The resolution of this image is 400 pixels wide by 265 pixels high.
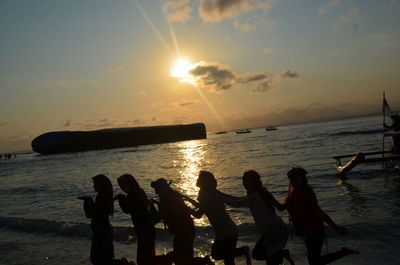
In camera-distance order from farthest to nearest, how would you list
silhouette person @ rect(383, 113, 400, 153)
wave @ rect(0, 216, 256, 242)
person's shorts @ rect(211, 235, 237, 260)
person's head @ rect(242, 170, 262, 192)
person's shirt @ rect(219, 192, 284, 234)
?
silhouette person @ rect(383, 113, 400, 153), wave @ rect(0, 216, 256, 242), person's shorts @ rect(211, 235, 237, 260), person's head @ rect(242, 170, 262, 192), person's shirt @ rect(219, 192, 284, 234)

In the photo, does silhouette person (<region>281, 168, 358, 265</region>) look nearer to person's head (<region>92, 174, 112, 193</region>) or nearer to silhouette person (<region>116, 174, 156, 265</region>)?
silhouette person (<region>116, 174, 156, 265</region>)

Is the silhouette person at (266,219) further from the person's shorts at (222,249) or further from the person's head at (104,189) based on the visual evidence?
the person's head at (104,189)

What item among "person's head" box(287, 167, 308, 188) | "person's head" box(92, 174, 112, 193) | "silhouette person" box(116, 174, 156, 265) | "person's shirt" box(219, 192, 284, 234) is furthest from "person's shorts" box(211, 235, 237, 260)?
"person's head" box(92, 174, 112, 193)

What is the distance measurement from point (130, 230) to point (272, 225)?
7.13 meters

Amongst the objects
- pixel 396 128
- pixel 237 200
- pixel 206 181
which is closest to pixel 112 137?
pixel 396 128

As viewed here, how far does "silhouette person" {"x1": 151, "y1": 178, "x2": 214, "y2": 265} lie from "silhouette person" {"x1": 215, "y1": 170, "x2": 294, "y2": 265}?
70cm

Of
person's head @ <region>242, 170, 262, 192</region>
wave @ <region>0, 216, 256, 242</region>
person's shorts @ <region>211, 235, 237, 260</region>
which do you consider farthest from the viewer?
wave @ <region>0, 216, 256, 242</region>

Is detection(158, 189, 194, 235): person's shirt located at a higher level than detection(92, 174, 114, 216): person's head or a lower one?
lower

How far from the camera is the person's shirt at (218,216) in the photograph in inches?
191

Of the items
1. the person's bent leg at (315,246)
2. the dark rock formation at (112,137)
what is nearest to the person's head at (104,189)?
the person's bent leg at (315,246)

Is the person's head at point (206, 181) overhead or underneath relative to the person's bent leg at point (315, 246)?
overhead

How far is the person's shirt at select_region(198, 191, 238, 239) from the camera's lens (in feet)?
15.9

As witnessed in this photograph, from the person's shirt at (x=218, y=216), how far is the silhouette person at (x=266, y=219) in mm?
256

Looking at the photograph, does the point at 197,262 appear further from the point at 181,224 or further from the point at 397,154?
the point at 397,154
